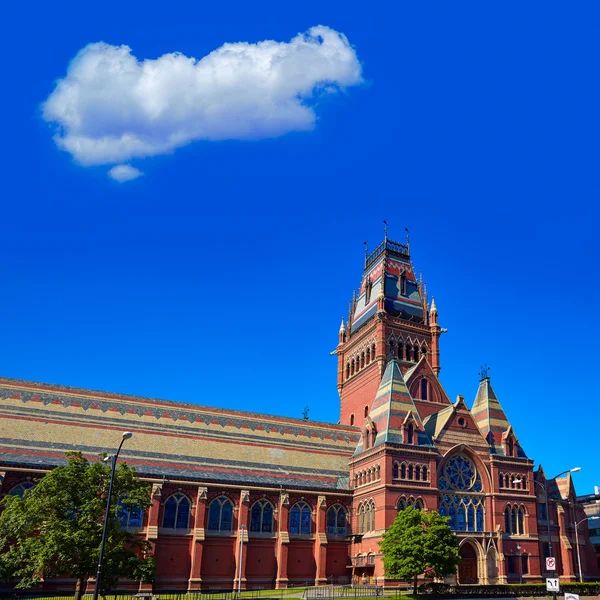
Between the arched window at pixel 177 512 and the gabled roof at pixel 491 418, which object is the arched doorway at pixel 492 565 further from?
the arched window at pixel 177 512

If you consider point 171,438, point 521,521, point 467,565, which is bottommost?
point 467,565

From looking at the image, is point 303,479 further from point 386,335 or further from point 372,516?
point 386,335

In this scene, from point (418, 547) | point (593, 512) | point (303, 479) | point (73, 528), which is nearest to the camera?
point (73, 528)

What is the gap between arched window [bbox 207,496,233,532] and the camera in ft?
202

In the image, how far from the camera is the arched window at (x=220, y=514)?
6153cm

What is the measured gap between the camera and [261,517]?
63656 mm

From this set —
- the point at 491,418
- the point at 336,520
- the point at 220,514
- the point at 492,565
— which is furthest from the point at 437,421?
the point at 220,514

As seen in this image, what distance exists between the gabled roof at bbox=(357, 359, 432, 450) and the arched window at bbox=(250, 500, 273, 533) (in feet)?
43.5

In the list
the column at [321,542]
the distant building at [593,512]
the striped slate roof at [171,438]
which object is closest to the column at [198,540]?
the striped slate roof at [171,438]

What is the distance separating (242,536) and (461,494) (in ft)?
77.2

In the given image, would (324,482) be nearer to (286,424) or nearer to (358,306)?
(286,424)

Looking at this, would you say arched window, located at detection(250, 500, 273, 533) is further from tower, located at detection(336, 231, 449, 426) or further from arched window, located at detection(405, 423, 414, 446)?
tower, located at detection(336, 231, 449, 426)

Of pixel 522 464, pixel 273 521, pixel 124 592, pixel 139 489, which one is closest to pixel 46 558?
pixel 139 489

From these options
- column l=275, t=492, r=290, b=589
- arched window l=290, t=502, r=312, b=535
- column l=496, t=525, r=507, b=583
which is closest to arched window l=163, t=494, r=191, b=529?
column l=275, t=492, r=290, b=589
